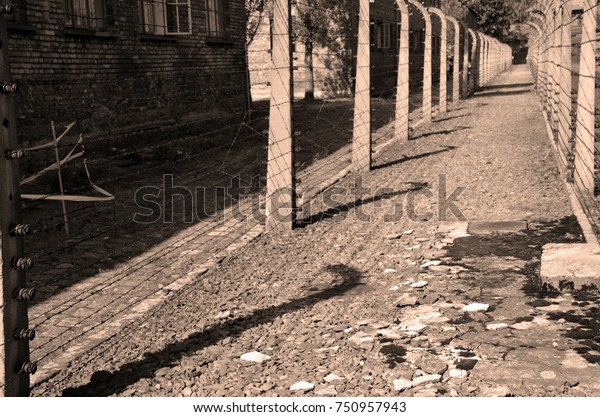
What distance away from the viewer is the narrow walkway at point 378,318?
11.8 ft

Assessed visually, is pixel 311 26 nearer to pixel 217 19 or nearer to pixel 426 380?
pixel 217 19

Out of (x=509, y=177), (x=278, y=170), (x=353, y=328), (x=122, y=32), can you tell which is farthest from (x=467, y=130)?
(x=353, y=328)

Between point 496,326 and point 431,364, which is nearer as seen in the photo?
point 431,364

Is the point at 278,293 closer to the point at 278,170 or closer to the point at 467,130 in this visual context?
the point at 278,170

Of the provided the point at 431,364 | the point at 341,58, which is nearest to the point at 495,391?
the point at 431,364

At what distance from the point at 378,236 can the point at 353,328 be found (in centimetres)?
253

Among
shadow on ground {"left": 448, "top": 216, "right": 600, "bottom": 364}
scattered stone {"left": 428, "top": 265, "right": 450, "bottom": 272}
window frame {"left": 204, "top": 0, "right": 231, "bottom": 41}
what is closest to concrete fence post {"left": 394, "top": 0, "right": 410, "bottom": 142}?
window frame {"left": 204, "top": 0, "right": 231, "bottom": 41}

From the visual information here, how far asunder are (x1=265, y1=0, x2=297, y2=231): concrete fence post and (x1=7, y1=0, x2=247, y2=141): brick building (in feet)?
10.3

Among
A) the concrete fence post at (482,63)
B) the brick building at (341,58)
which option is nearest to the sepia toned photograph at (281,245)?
the brick building at (341,58)

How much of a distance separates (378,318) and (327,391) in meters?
1.10

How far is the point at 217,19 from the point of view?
1828 centimetres

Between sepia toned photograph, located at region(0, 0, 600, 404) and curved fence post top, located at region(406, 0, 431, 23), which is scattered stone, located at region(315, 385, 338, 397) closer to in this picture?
sepia toned photograph, located at region(0, 0, 600, 404)

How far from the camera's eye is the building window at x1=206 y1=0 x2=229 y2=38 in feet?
58.3

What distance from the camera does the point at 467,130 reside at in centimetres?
1581
